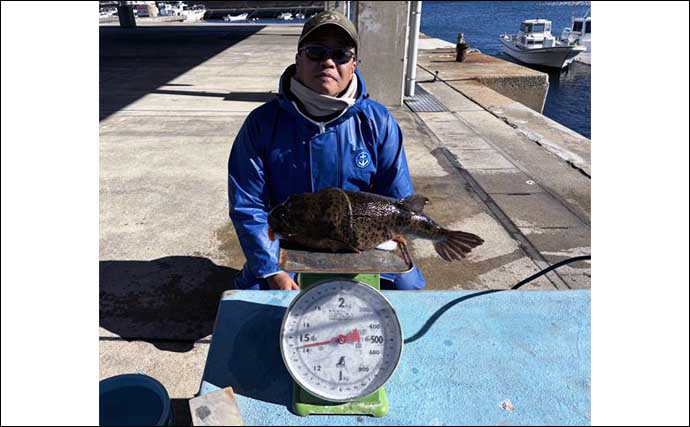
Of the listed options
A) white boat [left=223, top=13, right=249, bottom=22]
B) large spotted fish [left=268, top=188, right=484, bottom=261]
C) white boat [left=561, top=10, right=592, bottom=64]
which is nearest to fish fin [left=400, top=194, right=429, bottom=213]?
large spotted fish [left=268, top=188, right=484, bottom=261]

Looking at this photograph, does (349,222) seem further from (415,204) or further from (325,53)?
(325,53)

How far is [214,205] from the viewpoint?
188 inches

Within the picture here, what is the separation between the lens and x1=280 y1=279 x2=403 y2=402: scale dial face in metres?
1.41

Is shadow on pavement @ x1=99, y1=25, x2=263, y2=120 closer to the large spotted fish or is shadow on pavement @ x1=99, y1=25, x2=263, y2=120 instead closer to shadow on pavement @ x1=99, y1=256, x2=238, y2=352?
shadow on pavement @ x1=99, y1=256, x2=238, y2=352

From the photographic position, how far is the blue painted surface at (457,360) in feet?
4.83

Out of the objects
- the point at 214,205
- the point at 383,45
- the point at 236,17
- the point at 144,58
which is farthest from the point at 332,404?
the point at 236,17

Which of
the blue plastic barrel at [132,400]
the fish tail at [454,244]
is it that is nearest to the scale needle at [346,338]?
the fish tail at [454,244]

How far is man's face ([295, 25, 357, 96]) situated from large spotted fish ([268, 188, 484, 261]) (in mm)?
717

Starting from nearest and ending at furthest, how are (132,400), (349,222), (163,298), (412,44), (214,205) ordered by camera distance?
(349,222), (132,400), (163,298), (214,205), (412,44)

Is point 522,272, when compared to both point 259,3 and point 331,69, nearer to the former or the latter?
point 331,69

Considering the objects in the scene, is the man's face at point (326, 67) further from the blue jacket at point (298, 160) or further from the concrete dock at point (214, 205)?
the concrete dock at point (214, 205)

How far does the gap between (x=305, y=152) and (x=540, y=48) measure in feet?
98.5

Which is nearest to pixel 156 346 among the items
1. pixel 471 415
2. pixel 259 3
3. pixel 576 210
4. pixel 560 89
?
pixel 471 415

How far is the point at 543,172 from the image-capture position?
225 inches
